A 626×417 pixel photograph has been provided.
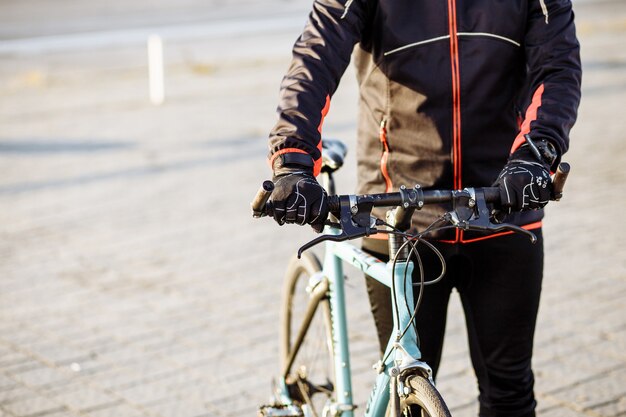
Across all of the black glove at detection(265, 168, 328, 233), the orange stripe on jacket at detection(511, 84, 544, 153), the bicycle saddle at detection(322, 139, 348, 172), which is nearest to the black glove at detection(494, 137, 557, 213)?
the orange stripe on jacket at detection(511, 84, 544, 153)

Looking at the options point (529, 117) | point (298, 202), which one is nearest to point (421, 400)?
point (298, 202)

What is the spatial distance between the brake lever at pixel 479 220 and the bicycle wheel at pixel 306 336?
108 cm

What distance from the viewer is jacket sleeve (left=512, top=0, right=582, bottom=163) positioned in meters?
2.69

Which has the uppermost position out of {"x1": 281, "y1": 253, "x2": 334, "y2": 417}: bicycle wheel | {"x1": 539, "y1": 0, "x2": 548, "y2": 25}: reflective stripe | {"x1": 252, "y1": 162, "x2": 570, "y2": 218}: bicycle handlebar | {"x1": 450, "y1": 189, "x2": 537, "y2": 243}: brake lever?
{"x1": 539, "y1": 0, "x2": 548, "y2": 25}: reflective stripe

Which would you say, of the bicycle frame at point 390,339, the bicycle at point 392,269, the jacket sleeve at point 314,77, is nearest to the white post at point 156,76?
the bicycle frame at point 390,339

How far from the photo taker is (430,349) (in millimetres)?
3096

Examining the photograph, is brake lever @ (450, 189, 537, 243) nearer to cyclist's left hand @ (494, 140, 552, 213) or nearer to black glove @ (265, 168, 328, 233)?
cyclist's left hand @ (494, 140, 552, 213)

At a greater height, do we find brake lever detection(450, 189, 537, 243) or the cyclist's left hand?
the cyclist's left hand

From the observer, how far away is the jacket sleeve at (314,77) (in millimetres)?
2578

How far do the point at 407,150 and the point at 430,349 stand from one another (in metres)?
0.65

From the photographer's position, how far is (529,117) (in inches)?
→ 107

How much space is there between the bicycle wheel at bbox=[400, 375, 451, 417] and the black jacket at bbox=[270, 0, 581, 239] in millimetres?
622

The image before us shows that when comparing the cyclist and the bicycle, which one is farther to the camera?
the cyclist

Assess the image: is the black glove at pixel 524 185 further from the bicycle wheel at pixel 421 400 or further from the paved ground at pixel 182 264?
the paved ground at pixel 182 264
